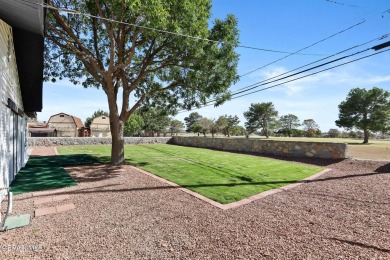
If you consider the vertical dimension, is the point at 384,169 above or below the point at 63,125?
below

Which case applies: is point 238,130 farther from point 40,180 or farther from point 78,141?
point 40,180

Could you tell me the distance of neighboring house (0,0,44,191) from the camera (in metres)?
4.89

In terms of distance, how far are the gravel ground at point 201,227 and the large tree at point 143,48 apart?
5.30 meters

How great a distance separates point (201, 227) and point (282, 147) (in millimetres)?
12535

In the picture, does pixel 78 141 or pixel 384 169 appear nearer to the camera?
pixel 384 169

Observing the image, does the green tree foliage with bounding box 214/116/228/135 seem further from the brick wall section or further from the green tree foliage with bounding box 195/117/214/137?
the brick wall section

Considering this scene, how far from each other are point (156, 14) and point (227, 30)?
4037mm

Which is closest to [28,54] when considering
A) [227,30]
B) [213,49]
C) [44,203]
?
[44,203]

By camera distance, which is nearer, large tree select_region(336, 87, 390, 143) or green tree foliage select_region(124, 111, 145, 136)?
large tree select_region(336, 87, 390, 143)

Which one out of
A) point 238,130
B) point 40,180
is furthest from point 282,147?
point 238,130

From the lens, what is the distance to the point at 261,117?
5184 centimetres

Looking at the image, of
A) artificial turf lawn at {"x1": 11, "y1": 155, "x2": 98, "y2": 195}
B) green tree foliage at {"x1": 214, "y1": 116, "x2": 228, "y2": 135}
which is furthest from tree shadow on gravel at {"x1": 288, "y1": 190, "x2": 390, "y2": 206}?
green tree foliage at {"x1": 214, "y1": 116, "x2": 228, "y2": 135}

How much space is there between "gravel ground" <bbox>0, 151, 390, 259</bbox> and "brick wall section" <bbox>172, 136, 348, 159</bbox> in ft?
19.9

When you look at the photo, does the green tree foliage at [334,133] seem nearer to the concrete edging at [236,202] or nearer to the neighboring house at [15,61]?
the concrete edging at [236,202]
